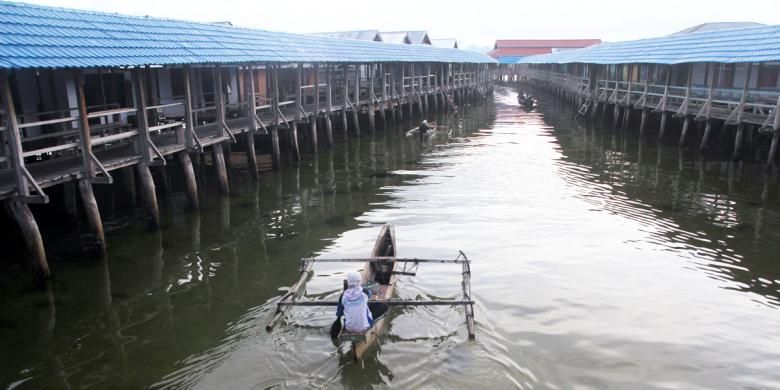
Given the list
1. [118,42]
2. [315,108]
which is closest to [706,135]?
[315,108]

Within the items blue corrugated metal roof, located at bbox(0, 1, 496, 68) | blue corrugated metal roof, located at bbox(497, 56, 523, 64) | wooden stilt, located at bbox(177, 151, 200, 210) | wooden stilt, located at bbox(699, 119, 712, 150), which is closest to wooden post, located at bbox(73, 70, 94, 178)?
blue corrugated metal roof, located at bbox(0, 1, 496, 68)

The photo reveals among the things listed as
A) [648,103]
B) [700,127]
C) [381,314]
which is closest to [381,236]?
[381,314]

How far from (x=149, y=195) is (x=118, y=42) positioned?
11.0 feet

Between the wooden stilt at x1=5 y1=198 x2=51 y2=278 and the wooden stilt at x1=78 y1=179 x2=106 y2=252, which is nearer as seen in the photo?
the wooden stilt at x1=5 y1=198 x2=51 y2=278

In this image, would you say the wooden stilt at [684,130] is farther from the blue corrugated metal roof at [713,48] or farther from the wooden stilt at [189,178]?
the wooden stilt at [189,178]

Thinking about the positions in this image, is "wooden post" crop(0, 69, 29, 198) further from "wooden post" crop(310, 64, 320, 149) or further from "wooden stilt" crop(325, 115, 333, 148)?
"wooden stilt" crop(325, 115, 333, 148)

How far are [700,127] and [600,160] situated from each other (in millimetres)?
6224

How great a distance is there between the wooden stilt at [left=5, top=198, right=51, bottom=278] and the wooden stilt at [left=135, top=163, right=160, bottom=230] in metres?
3.04

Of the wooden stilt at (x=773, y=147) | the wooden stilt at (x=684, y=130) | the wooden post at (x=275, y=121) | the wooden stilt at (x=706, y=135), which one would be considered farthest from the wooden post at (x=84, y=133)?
the wooden stilt at (x=684, y=130)

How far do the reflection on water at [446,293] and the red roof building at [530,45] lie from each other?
84.7m

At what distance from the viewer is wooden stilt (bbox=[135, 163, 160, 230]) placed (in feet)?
39.8

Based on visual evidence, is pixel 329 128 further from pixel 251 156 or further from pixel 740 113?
pixel 740 113

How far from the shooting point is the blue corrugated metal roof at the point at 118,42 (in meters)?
9.16

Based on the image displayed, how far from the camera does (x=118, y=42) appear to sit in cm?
1148
